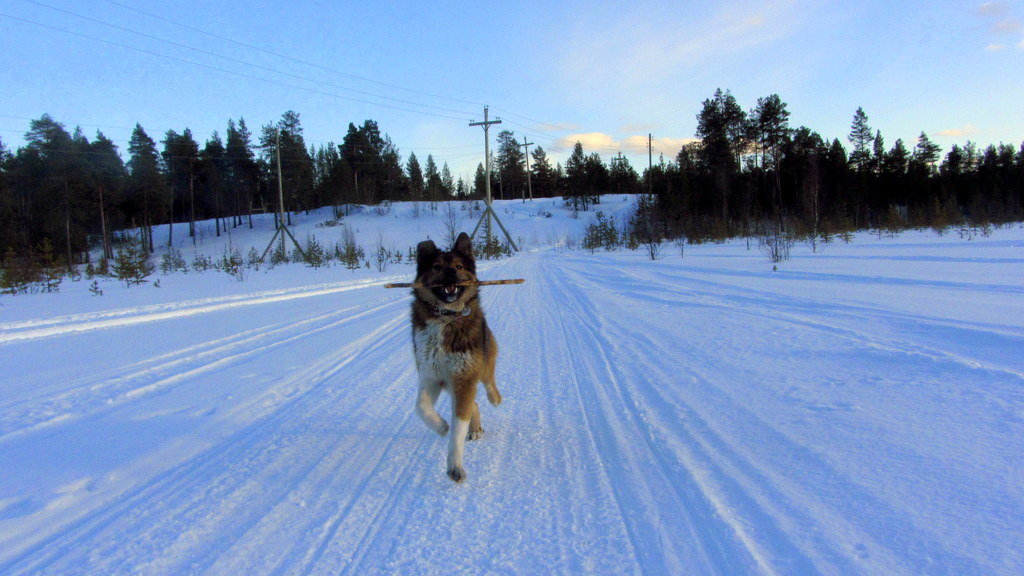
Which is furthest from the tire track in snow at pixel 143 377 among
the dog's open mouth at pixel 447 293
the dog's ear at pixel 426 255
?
the dog's open mouth at pixel 447 293

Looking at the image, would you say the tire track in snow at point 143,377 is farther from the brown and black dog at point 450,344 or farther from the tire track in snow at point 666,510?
the tire track in snow at point 666,510

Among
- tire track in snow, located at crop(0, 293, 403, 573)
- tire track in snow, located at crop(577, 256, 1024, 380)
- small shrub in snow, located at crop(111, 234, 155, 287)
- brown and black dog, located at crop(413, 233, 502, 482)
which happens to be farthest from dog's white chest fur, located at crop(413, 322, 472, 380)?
small shrub in snow, located at crop(111, 234, 155, 287)

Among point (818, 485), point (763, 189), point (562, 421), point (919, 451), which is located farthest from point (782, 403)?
point (763, 189)

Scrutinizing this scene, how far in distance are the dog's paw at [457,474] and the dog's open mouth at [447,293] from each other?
1.15m

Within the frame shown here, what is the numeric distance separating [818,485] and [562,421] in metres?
1.80

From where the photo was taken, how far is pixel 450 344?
3225mm

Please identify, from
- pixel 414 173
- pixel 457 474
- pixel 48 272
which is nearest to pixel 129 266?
pixel 48 272

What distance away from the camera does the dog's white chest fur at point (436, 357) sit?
3.19 metres

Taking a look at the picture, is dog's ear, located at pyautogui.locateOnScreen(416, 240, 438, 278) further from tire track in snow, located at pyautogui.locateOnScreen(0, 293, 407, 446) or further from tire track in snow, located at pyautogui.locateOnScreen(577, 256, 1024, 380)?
tire track in snow, located at pyautogui.locateOnScreen(577, 256, 1024, 380)

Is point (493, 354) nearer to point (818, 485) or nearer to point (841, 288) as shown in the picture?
point (818, 485)

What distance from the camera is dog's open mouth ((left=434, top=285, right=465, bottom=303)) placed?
10.9 feet

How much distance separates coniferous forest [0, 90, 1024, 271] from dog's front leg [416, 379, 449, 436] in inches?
958

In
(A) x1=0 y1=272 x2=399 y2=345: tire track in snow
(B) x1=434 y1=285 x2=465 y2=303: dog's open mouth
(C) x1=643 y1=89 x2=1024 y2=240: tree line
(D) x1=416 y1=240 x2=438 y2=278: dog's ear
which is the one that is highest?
(C) x1=643 y1=89 x2=1024 y2=240: tree line

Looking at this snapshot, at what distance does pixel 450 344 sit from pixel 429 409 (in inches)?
20.2
